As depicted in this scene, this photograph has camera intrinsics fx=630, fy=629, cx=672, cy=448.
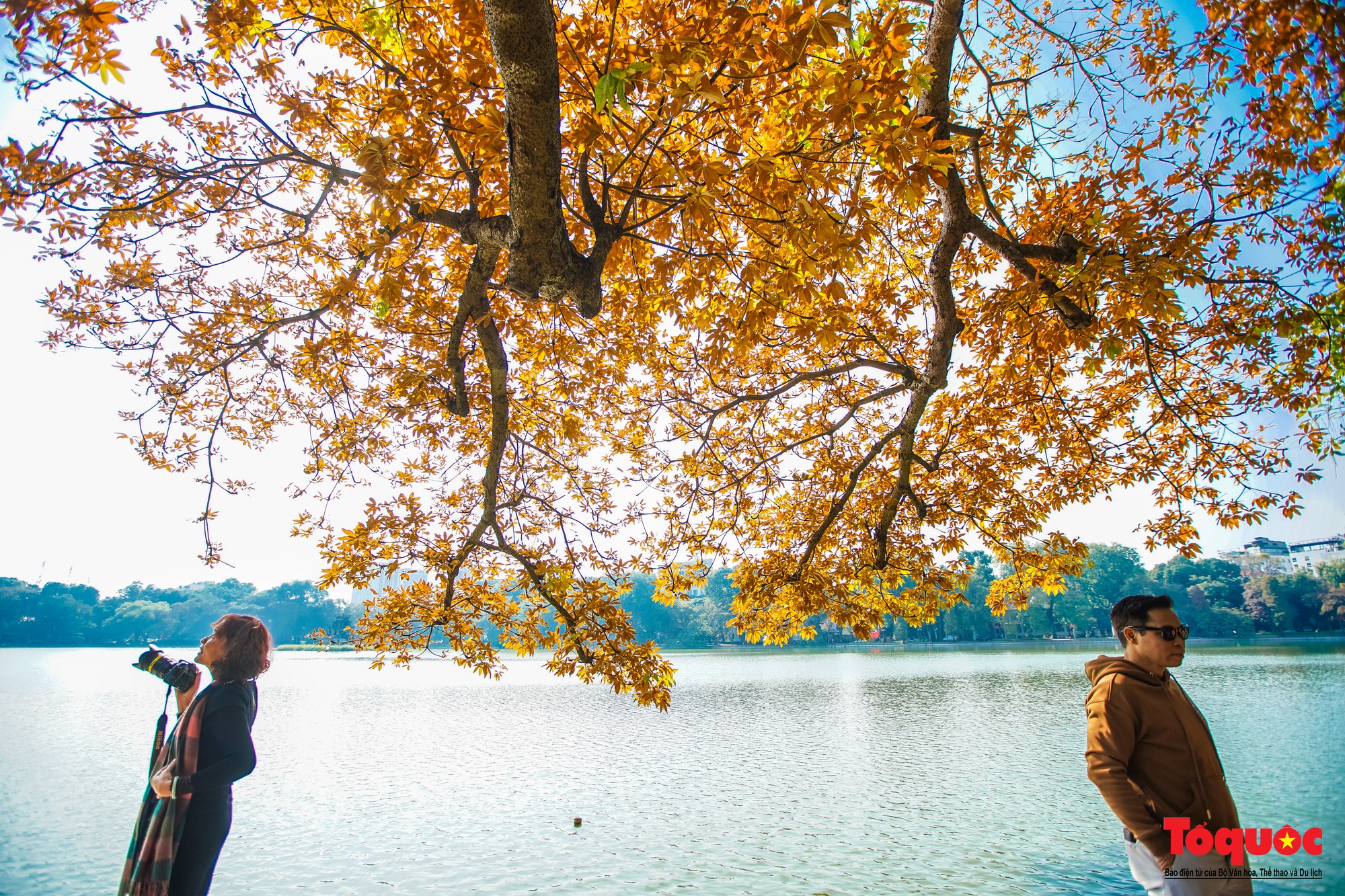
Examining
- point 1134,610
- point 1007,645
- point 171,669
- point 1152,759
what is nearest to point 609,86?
point 1134,610

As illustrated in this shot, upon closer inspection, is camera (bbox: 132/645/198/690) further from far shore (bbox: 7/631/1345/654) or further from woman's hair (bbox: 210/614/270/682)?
far shore (bbox: 7/631/1345/654)

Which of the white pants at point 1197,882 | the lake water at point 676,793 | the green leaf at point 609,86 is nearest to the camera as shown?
the green leaf at point 609,86

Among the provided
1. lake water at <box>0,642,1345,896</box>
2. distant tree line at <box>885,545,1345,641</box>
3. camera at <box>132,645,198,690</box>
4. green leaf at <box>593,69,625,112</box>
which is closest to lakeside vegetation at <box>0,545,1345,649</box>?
distant tree line at <box>885,545,1345,641</box>

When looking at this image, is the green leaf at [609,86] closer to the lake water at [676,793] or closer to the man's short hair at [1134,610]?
the man's short hair at [1134,610]

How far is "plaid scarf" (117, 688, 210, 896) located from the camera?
8.70ft

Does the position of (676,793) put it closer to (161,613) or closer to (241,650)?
(241,650)

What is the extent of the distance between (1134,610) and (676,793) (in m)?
8.04

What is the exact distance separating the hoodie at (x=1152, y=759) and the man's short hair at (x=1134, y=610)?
0.69 ft

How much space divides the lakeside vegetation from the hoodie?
39.2 metres

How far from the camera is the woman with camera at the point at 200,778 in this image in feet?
8.81

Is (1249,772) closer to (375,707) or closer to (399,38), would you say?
(399,38)

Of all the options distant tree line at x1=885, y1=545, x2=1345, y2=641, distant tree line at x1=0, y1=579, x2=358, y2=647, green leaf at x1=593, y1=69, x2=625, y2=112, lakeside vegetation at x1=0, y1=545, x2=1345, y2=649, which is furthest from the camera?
distant tree line at x1=0, y1=579, x2=358, y2=647

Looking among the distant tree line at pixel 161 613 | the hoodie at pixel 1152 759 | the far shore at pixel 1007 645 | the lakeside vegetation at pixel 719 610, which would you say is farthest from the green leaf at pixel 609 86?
the distant tree line at pixel 161 613

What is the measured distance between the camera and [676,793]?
9195 mm
